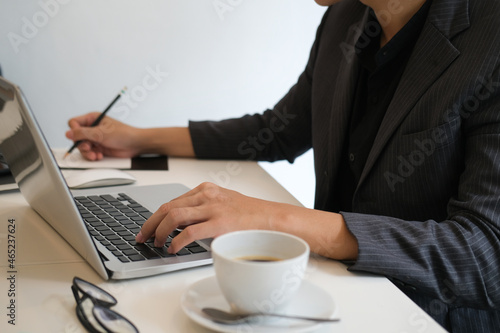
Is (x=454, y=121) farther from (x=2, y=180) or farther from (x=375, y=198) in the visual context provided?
(x=2, y=180)

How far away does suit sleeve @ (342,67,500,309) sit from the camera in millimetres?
761

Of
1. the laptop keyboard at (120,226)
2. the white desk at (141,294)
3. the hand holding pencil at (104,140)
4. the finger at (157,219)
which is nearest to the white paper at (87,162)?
the hand holding pencil at (104,140)

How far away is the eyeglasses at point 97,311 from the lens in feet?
1.91

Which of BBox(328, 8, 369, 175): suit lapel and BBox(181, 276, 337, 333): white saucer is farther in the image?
BBox(328, 8, 369, 175): suit lapel

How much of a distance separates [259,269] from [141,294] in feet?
0.66

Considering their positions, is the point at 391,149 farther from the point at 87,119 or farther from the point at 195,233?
the point at 87,119

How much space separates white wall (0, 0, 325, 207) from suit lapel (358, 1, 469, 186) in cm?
172

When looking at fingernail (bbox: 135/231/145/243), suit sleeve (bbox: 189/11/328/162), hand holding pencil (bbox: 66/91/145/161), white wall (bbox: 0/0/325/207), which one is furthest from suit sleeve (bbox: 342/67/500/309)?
white wall (bbox: 0/0/325/207)

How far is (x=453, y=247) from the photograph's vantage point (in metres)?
0.78

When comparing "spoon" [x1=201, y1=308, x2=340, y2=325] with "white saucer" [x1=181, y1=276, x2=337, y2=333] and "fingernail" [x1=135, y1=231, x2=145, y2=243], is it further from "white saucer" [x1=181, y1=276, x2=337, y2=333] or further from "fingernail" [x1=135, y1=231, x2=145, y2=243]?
"fingernail" [x1=135, y1=231, x2=145, y2=243]

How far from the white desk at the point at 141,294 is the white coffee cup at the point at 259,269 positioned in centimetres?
7

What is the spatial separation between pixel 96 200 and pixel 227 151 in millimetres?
477

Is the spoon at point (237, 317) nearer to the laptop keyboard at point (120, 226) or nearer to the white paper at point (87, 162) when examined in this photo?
the laptop keyboard at point (120, 226)

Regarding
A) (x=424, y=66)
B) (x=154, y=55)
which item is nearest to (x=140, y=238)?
(x=424, y=66)
